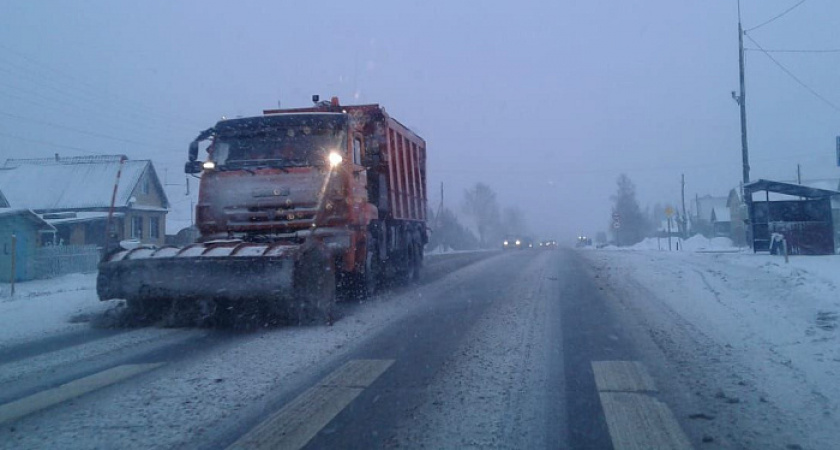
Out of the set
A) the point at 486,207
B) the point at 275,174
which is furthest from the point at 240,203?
the point at 486,207

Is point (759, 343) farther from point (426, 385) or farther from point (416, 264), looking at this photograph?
point (416, 264)

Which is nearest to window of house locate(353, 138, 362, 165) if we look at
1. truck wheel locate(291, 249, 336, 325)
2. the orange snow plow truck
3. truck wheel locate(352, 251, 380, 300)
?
the orange snow plow truck

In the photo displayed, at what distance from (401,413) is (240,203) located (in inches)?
287

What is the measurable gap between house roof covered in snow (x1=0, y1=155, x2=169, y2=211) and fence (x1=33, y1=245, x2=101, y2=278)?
1006 cm

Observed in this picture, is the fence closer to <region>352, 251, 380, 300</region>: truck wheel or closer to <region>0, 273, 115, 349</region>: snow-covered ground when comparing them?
<region>0, 273, 115, 349</region>: snow-covered ground

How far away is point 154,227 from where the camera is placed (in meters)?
45.7

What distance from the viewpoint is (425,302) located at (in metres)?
14.6

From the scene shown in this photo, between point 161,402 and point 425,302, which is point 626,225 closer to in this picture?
point 425,302

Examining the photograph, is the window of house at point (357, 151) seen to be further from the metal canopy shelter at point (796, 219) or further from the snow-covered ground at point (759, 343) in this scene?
the metal canopy shelter at point (796, 219)

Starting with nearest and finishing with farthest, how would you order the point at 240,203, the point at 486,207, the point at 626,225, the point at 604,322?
the point at 604,322 → the point at 240,203 → the point at 626,225 → the point at 486,207

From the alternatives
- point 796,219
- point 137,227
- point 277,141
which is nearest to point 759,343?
point 277,141

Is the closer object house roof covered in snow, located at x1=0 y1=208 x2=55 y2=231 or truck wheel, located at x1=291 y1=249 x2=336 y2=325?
truck wheel, located at x1=291 y1=249 x2=336 y2=325

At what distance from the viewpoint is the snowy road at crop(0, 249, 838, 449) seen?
5668 mm

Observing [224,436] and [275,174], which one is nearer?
[224,436]
